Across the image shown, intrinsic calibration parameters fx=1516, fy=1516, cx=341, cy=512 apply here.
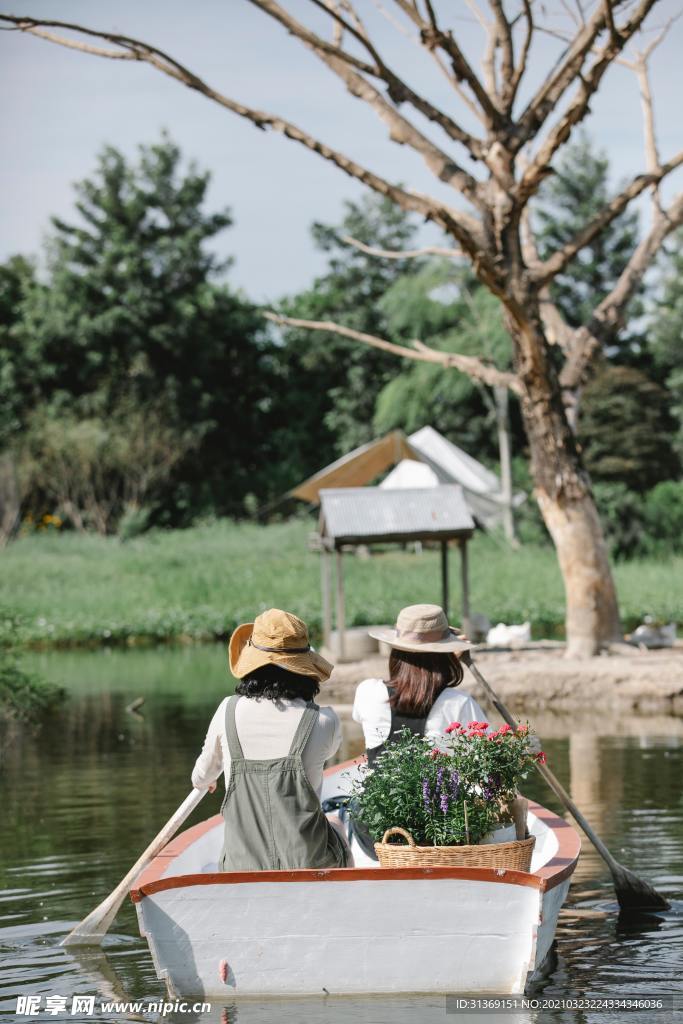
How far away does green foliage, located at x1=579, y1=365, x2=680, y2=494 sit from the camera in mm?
38531

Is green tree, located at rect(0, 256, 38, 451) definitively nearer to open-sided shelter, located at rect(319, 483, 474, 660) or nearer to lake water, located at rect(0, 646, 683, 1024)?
open-sided shelter, located at rect(319, 483, 474, 660)

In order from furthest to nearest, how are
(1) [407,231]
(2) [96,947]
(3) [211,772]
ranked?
(1) [407,231], (2) [96,947], (3) [211,772]

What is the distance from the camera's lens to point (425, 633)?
245 inches

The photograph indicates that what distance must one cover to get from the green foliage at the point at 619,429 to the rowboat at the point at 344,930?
1311 inches

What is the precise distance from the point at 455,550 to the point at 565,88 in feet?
72.1

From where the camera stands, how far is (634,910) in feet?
24.1

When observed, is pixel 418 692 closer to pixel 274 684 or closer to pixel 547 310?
pixel 274 684

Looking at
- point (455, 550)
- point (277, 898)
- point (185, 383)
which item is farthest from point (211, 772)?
point (185, 383)

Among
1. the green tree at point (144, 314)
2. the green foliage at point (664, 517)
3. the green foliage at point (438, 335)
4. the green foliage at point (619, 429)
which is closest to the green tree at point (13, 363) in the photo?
the green tree at point (144, 314)

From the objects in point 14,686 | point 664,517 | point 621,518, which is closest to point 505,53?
point 14,686

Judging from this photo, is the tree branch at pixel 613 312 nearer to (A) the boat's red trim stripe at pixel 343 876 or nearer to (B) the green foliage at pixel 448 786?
(B) the green foliage at pixel 448 786

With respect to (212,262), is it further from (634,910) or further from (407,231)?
(634,910)

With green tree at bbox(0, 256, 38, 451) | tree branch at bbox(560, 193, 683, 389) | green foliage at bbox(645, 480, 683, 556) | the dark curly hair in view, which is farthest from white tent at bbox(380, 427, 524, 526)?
the dark curly hair

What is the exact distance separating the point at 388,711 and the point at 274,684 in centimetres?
68
